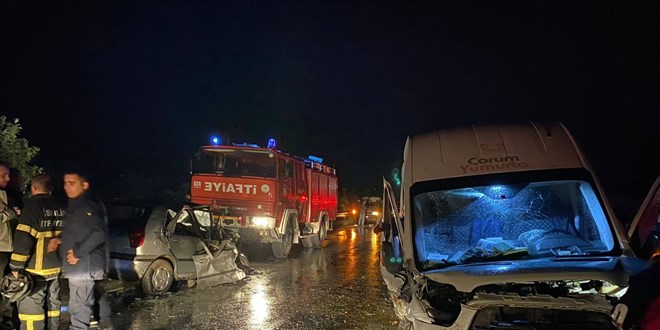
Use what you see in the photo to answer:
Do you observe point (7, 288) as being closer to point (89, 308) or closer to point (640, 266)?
point (89, 308)

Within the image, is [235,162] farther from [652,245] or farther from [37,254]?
[652,245]

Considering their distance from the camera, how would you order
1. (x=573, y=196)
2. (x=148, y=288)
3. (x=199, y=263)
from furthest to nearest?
(x=199, y=263), (x=148, y=288), (x=573, y=196)

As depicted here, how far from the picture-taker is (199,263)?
336 inches

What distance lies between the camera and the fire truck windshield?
42.0 ft

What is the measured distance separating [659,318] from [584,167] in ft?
7.22

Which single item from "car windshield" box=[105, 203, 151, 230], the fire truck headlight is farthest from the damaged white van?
the fire truck headlight

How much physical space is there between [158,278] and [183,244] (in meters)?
0.63

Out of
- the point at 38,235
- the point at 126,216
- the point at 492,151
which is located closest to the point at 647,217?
the point at 492,151

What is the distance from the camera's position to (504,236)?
5.06 meters

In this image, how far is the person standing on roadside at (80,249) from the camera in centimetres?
529

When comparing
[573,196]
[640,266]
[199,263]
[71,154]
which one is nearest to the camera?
[640,266]

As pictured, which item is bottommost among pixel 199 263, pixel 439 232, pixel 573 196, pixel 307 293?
pixel 307 293

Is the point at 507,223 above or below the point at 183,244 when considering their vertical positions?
above

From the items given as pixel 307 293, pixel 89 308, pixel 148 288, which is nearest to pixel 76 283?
pixel 89 308
